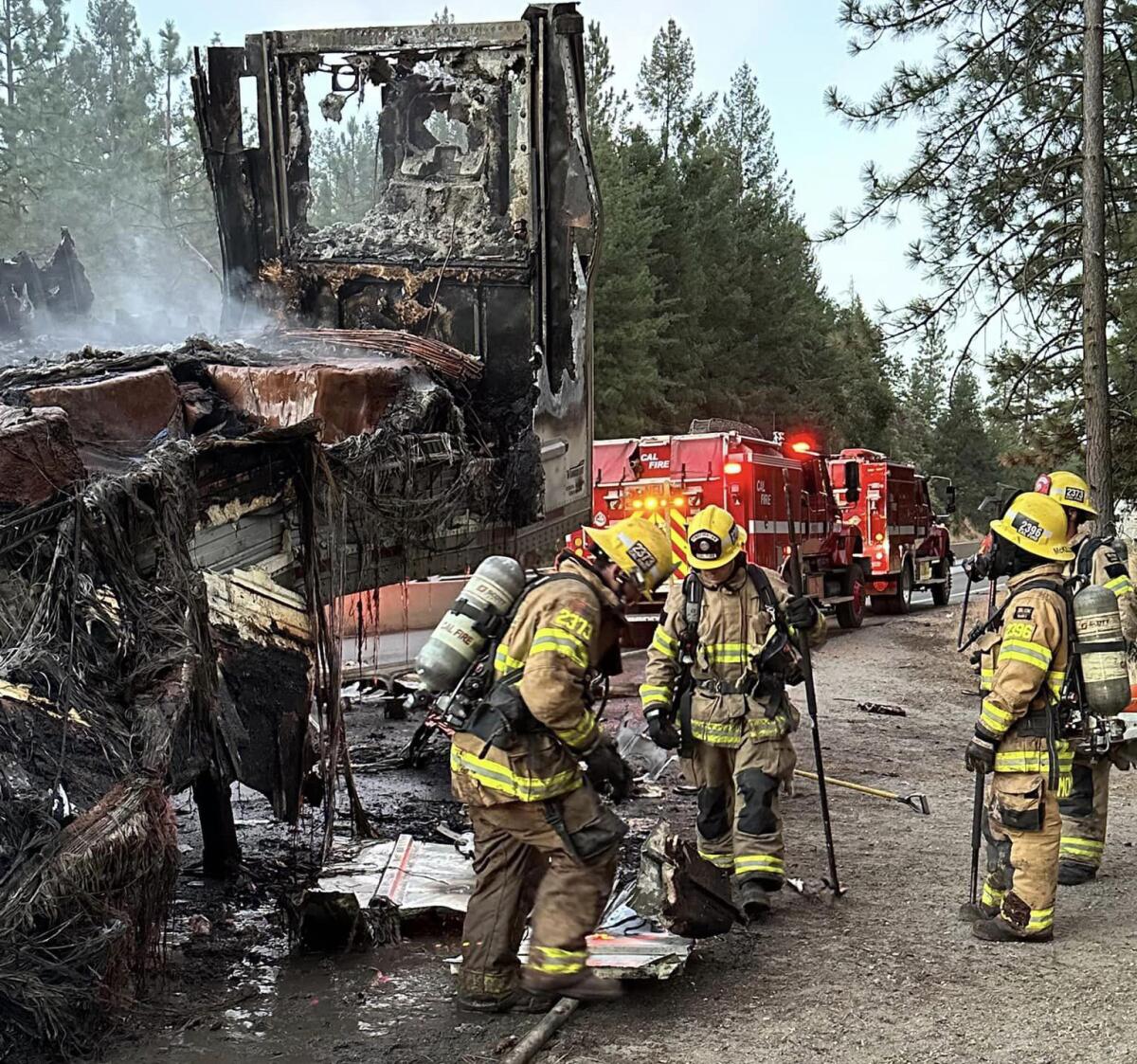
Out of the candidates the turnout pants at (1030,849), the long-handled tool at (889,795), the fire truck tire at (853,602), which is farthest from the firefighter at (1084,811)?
the fire truck tire at (853,602)

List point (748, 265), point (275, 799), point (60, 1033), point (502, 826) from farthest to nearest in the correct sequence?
point (748, 265) → point (275, 799) → point (502, 826) → point (60, 1033)

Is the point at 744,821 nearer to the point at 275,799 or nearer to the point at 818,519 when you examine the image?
the point at 275,799

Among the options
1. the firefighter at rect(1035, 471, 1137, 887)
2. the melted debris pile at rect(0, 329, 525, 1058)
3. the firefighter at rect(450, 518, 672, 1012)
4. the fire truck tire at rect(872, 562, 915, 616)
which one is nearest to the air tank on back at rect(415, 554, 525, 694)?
the firefighter at rect(450, 518, 672, 1012)

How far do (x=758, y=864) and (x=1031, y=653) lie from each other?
1431 mm

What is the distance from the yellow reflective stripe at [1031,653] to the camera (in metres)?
4.98

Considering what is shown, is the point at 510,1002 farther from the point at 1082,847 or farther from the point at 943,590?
the point at 943,590

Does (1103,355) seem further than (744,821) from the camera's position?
Yes

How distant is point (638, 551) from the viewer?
4637mm

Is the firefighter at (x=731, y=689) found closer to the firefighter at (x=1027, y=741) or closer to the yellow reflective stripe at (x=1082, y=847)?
the firefighter at (x=1027, y=741)

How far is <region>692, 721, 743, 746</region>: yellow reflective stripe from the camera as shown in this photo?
577 cm

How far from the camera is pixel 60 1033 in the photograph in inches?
144

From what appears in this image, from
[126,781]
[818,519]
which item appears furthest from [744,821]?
[818,519]

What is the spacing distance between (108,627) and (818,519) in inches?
527

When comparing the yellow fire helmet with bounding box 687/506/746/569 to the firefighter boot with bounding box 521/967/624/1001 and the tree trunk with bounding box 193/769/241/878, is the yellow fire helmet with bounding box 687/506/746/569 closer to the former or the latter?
the firefighter boot with bounding box 521/967/624/1001
